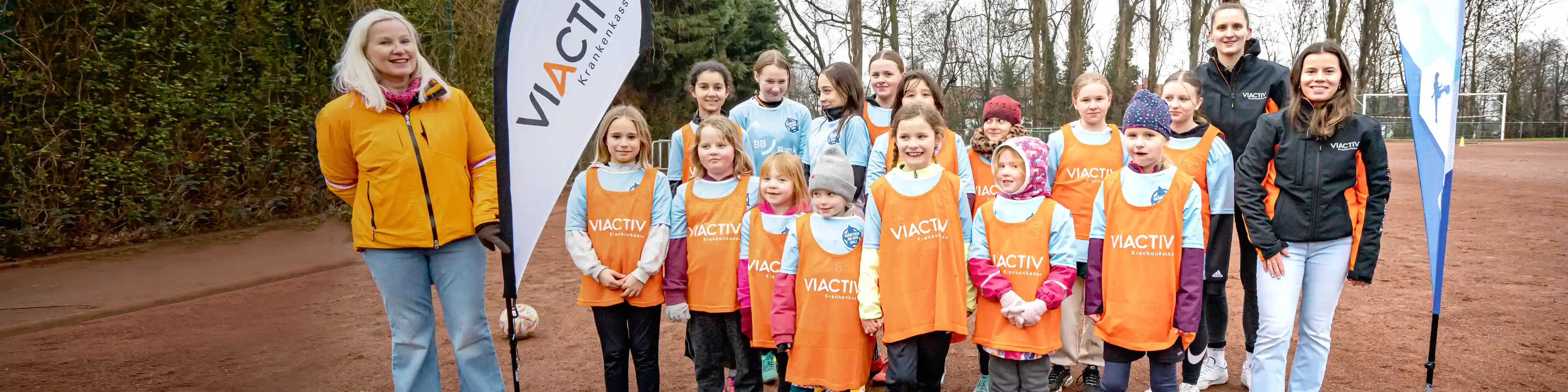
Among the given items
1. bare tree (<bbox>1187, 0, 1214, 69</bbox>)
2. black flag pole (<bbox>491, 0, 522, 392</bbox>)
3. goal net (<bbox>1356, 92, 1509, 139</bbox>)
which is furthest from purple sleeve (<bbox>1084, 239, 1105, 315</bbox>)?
goal net (<bbox>1356, 92, 1509, 139</bbox>)

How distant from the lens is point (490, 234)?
3074 millimetres

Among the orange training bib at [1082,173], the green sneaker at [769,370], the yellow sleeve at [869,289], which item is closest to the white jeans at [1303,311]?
the orange training bib at [1082,173]

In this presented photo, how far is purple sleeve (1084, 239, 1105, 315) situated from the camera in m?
3.32

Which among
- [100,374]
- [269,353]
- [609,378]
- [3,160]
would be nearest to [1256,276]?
[609,378]

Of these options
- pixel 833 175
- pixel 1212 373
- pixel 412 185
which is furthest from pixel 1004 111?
pixel 412 185

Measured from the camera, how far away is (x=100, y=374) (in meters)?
4.82

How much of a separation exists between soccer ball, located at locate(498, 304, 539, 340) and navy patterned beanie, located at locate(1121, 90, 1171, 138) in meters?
3.84

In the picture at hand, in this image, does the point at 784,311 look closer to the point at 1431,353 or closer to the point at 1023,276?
the point at 1023,276

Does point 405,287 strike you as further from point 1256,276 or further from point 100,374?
point 1256,276

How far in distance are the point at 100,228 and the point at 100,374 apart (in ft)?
15.9

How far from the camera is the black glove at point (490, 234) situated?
3021 mm

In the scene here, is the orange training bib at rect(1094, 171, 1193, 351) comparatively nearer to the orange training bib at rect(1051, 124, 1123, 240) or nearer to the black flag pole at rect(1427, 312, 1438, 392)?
the orange training bib at rect(1051, 124, 1123, 240)

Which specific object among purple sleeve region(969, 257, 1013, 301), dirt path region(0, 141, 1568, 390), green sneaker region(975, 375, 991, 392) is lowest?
dirt path region(0, 141, 1568, 390)

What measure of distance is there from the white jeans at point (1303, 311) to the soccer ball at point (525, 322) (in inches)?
163
